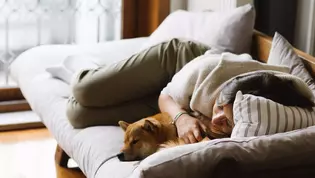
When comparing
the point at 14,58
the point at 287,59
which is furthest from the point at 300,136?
the point at 14,58

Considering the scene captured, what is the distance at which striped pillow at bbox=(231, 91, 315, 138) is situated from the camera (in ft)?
5.87

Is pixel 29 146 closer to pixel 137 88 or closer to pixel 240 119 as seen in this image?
pixel 137 88

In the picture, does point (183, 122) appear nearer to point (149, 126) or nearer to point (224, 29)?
point (149, 126)

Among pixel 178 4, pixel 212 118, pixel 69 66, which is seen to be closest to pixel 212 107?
pixel 212 118

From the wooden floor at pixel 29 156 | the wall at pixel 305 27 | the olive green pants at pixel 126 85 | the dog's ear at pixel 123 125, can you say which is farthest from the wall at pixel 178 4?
the dog's ear at pixel 123 125

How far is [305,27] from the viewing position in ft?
9.46

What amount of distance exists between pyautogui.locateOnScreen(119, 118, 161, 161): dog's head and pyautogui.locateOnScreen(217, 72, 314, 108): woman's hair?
1.29ft

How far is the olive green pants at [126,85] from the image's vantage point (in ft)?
8.29

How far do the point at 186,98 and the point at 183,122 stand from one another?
0.34ft

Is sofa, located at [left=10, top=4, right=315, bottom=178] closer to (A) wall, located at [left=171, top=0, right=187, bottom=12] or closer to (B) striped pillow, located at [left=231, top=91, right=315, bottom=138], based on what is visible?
(B) striped pillow, located at [left=231, top=91, right=315, bottom=138]

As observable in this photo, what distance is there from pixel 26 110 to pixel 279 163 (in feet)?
8.01

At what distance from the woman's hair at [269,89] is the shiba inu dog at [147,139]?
0.96ft

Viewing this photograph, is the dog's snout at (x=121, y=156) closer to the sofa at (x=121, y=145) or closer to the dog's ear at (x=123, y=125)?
the sofa at (x=121, y=145)

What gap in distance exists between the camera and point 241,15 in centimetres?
266
